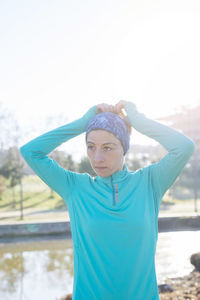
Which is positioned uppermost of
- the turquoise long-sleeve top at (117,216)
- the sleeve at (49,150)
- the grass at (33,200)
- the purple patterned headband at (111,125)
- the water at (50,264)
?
the purple patterned headband at (111,125)

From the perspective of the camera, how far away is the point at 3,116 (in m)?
15.5

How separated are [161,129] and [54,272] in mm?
4983

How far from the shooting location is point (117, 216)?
137 centimetres

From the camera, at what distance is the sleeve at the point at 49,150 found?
60.6 inches

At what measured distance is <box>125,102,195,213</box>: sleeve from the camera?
58.6 inches

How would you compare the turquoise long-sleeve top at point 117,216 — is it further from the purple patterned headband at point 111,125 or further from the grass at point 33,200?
the grass at point 33,200

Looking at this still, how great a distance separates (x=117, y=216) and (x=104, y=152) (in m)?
0.31

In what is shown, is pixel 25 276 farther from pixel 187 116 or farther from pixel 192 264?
pixel 187 116

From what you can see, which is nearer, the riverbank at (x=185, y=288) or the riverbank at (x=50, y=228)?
the riverbank at (x=185, y=288)

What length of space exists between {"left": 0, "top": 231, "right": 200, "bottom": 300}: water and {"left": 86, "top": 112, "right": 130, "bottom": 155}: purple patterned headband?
4010 millimetres

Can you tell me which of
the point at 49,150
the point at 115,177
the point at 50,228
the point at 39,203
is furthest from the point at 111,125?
Answer: the point at 39,203

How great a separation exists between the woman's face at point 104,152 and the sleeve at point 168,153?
18cm

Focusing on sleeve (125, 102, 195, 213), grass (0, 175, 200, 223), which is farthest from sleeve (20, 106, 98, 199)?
grass (0, 175, 200, 223)

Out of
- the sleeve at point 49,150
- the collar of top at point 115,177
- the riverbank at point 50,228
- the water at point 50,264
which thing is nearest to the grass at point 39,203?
the riverbank at point 50,228
